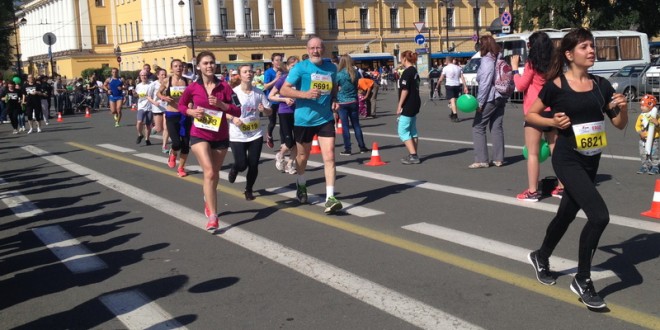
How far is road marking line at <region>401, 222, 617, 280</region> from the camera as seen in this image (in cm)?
598

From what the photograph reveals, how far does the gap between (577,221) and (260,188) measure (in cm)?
480

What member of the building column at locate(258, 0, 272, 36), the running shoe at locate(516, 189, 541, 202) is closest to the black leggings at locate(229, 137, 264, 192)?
the running shoe at locate(516, 189, 541, 202)

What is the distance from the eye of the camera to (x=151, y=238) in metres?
7.99

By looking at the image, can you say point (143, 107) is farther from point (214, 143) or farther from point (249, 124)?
point (214, 143)

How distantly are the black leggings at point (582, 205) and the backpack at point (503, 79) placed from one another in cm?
594

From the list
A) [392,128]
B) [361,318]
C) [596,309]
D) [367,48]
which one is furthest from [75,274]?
[367,48]

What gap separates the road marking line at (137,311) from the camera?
5.23 meters

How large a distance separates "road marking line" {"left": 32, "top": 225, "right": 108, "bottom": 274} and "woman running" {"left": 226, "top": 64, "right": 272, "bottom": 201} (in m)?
2.35

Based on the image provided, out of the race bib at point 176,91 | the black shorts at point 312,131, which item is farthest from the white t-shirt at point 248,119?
the race bib at point 176,91

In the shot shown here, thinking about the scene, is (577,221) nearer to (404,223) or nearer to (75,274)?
(404,223)

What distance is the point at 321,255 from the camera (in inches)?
272

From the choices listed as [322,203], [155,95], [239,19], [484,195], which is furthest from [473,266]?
[239,19]

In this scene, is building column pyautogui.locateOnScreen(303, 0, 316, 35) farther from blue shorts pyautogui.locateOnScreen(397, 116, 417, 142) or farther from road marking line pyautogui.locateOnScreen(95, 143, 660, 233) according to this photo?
blue shorts pyautogui.locateOnScreen(397, 116, 417, 142)

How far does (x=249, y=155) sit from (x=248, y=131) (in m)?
0.31
